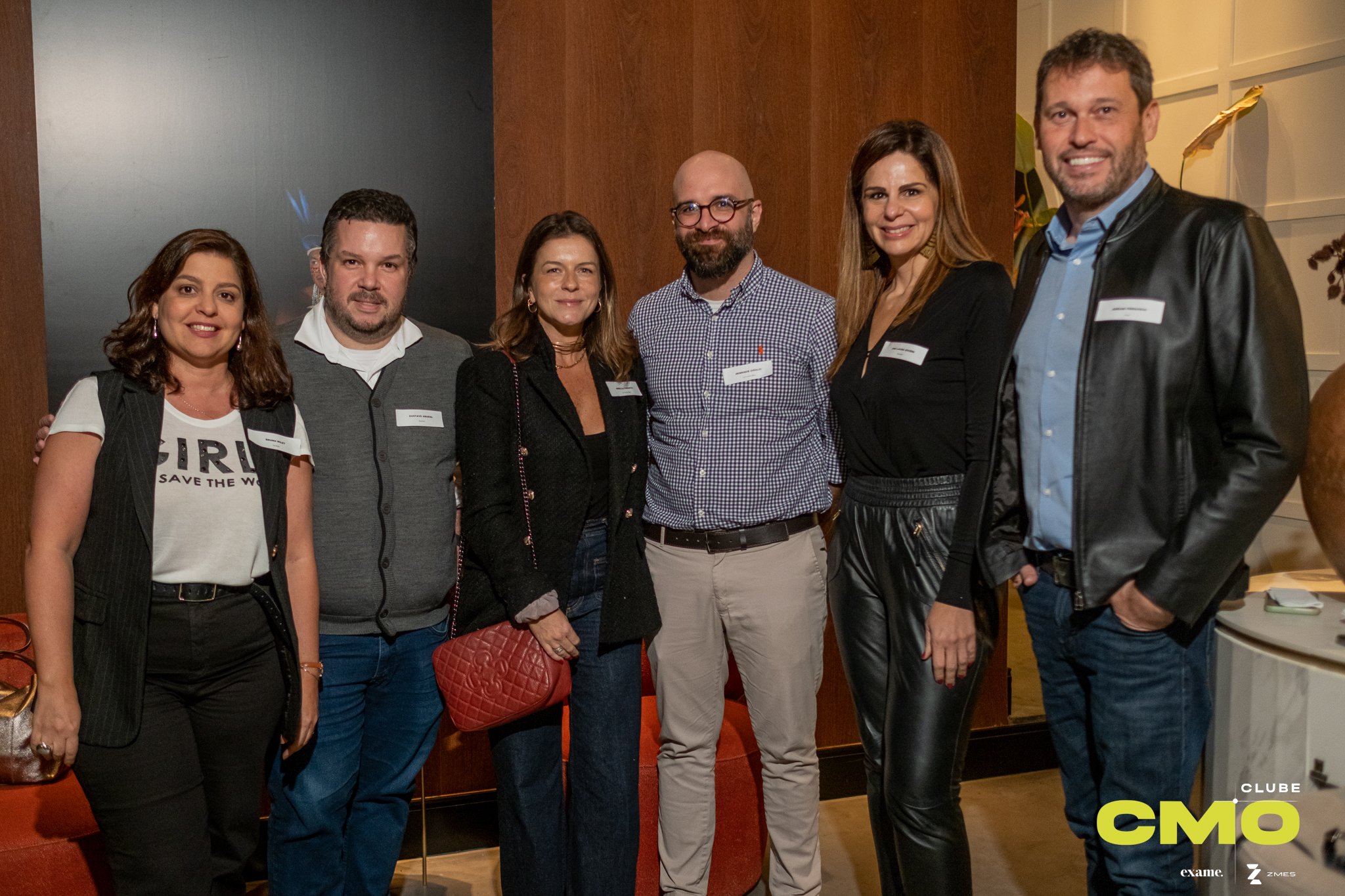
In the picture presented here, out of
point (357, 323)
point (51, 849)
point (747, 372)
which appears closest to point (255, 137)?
point (357, 323)

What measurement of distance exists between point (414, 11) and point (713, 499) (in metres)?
1.87

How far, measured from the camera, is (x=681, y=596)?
8.64 feet

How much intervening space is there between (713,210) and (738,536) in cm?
87

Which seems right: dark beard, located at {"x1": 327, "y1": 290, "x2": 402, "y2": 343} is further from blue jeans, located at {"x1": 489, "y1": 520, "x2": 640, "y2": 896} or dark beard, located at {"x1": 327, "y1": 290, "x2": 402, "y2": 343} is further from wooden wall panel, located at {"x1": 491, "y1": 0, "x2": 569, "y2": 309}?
wooden wall panel, located at {"x1": 491, "y1": 0, "x2": 569, "y2": 309}

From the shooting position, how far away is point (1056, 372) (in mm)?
1947

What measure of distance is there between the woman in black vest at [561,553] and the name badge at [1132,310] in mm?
1121

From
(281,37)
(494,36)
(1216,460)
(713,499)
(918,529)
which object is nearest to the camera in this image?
(1216,460)

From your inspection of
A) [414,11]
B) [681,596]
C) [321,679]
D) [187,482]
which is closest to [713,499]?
[681,596]

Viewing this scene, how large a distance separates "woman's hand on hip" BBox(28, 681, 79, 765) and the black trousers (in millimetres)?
39

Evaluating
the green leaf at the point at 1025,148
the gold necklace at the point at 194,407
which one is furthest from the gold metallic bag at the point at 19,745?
the green leaf at the point at 1025,148

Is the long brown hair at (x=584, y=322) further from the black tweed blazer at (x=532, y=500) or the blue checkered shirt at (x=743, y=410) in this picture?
the blue checkered shirt at (x=743, y=410)

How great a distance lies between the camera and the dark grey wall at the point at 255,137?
2.94 meters

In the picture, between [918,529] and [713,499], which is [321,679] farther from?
[918,529]

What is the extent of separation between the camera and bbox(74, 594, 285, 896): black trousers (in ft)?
6.40
